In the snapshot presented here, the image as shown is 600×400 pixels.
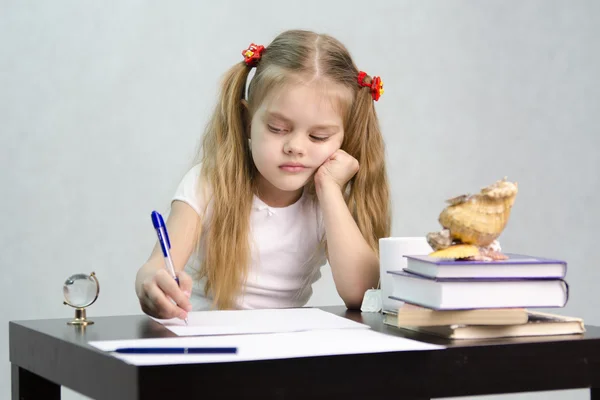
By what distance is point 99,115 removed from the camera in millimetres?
2432

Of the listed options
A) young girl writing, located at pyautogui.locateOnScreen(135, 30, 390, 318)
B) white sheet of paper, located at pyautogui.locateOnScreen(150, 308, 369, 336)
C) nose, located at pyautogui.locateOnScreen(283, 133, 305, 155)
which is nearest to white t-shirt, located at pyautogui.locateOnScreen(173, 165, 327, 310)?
young girl writing, located at pyautogui.locateOnScreen(135, 30, 390, 318)

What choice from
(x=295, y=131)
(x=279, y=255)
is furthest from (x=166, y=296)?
(x=279, y=255)

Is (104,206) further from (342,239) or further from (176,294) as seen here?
(176,294)

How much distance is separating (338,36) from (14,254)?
1.12m

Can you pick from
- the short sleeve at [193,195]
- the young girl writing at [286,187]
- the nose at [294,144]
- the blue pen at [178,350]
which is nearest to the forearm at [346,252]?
the young girl writing at [286,187]

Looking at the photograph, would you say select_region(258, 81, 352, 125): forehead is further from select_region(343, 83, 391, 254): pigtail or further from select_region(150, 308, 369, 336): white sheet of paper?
select_region(150, 308, 369, 336): white sheet of paper

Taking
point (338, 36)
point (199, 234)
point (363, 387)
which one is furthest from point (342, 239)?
point (338, 36)

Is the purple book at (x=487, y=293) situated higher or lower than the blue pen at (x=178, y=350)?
higher

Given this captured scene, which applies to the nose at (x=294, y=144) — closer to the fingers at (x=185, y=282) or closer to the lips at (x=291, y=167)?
the lips at (x=291, y=167)

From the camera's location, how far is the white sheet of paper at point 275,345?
0.90 m

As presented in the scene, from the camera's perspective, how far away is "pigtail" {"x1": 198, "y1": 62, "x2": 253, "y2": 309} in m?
1.67

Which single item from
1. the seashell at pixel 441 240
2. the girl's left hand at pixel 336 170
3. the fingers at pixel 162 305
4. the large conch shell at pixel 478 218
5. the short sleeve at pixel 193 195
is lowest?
the fingers at pixel 162 305

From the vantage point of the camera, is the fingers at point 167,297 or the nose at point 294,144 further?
the nose at point 294,144

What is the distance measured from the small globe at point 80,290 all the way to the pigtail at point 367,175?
651 mm
